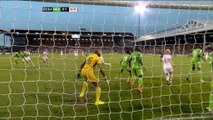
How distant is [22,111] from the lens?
10.8 m

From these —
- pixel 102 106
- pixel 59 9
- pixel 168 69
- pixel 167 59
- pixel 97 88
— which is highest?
pixel 59 9

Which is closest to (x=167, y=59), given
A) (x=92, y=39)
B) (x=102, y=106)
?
(x=102, y=106)

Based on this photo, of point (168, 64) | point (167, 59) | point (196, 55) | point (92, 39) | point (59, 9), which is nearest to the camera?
point (59, 9)

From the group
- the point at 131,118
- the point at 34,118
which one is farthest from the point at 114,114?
the point at 34,118

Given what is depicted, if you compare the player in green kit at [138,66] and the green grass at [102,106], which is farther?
the player in green kit at [138,66]

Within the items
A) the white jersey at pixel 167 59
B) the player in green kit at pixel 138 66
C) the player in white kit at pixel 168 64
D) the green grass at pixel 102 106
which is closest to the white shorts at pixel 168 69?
the player in white kit at pixel 168 64

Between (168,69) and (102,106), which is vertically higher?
(168,69)

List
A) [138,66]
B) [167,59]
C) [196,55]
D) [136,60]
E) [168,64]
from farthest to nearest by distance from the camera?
[196,55]
[168,64]
[167,59]
[136,60]
[138,66]

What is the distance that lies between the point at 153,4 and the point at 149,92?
636 centimetres

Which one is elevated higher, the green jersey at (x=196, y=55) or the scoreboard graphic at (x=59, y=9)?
the scoreboard graphic at (x=59, y=9)

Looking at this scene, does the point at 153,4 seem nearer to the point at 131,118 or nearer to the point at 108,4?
the point at 108,4

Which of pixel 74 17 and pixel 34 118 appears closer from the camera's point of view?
pixel 74 17

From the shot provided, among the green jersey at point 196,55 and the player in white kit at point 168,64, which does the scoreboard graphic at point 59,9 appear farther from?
the green jersey at point 196,55

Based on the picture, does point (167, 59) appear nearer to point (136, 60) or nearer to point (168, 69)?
point (168, 69)
